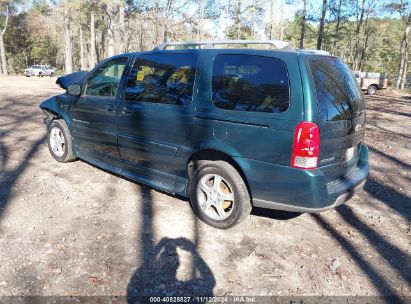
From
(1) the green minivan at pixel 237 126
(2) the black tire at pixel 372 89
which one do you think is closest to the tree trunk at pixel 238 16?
(2) the black tire at pixel 372 89

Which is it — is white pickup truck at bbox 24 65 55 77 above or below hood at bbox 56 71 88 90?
below

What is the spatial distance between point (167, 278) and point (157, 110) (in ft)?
6.36

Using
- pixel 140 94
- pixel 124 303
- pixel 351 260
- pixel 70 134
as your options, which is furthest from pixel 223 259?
pixel 70 134

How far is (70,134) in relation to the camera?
18.6 ft

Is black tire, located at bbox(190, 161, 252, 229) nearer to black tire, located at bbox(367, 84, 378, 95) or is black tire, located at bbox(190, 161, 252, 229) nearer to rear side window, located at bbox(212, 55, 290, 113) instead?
rear side window, located at bbox(212, 55, 290, 113)

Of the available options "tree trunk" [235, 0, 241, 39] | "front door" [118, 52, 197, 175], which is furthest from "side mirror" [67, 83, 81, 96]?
"tree trunk" [235, 0, 241, 39]

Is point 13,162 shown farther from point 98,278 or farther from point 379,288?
point 379,288

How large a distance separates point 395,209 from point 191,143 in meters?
2.83

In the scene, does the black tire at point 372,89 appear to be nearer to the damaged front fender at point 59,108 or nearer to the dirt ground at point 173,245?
the dirt ground at point 173,245

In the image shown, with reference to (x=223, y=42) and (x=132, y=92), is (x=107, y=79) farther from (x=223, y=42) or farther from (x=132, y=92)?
(x=223, y=42)

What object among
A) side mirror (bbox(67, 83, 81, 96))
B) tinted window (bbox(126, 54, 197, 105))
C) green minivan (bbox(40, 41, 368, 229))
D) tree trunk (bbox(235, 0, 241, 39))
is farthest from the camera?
tree trunk (bbox(235, 0, 241, 39))

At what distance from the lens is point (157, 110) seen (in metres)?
4.19

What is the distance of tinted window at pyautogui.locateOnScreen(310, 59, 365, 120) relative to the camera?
337cm

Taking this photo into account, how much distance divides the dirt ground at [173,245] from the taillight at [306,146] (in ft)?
3.05
